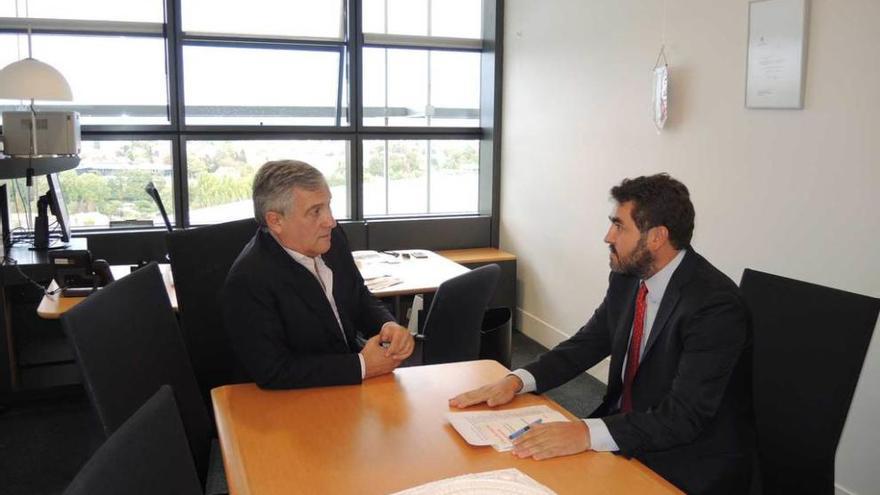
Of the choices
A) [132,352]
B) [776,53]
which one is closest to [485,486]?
[132,352]

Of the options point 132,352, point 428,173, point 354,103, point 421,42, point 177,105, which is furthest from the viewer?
point 428,173

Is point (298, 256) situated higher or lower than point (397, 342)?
higher

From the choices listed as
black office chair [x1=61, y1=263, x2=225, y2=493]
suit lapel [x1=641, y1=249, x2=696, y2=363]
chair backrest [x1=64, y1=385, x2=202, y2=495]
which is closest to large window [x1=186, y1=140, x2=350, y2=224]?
black office chair [x1=61, y1=263, x2=225, y2=493]

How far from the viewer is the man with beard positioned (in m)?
1.65

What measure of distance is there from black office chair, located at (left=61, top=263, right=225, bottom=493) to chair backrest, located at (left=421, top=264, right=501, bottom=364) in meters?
0.93

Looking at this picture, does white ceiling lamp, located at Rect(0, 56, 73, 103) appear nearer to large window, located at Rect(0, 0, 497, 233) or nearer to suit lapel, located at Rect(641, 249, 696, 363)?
large window, located at Rect(0, 0, 497, 233)

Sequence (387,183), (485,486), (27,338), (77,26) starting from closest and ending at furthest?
1. (485,486)
2. (27,338)
3. (77,26)
4. (387,183)

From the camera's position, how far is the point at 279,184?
2.13 meters

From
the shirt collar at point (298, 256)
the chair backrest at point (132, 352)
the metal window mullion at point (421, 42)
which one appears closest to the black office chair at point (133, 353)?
the chair backrest at point (132, 352)

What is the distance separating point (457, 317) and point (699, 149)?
1.56 m

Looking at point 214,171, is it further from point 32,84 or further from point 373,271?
point 373,271

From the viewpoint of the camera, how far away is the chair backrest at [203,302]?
2.51 meters

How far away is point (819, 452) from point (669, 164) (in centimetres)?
219

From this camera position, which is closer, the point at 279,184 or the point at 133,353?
the point at 133,353
